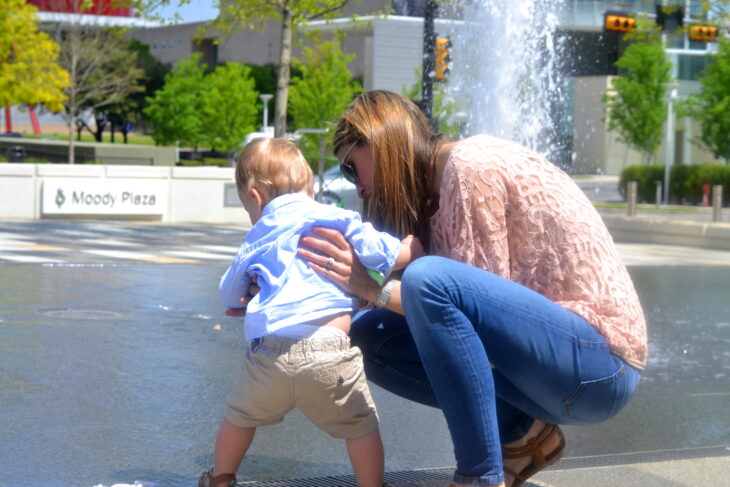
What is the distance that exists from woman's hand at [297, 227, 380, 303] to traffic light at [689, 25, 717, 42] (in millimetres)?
19606

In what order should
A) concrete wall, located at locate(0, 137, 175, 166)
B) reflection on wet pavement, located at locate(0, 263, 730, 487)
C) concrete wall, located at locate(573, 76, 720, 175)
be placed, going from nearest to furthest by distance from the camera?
reflection on wet pavement, located at locate(0, 263, 730, 487) < concrete wall, located at locate(0, 137, 175, 166) < concrete wall, located at locate(573, 76, 720, 175)

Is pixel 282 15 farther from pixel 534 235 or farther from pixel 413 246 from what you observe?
pixel 534 235

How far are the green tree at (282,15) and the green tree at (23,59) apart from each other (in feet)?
51.6

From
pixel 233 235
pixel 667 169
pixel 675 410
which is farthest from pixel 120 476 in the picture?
pixel 667 169

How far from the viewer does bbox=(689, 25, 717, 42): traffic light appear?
2127 cm

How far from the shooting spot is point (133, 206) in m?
19.8

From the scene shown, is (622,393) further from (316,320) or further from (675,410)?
(675,410)

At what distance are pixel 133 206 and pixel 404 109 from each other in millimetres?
17273

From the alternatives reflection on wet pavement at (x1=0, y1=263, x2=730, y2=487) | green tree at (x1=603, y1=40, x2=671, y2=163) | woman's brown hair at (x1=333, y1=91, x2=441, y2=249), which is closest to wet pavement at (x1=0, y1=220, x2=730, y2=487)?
reflection on wet pavement at (x1=0, y1=263, x2=730, y2=487)

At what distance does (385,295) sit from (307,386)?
0.32 m

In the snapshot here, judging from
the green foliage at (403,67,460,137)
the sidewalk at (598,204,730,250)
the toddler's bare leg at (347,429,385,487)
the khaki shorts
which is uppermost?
the green foliage at (403,67,460,137)

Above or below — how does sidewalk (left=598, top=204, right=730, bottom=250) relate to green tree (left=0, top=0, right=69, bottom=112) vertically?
below

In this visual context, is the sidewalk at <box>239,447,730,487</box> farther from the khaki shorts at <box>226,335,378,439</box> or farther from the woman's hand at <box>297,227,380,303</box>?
the woman's hand at <box>297,227,380,303</box>

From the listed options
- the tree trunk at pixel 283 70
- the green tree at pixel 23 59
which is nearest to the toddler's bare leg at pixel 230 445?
the tree trunk at pixel 283 70
